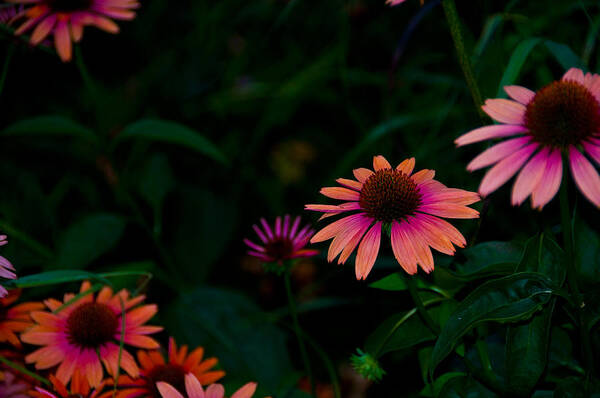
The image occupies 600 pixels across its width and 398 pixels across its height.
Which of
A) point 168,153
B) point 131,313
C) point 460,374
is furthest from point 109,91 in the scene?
point 460,374

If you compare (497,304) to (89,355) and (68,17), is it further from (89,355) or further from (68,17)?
(68,17)

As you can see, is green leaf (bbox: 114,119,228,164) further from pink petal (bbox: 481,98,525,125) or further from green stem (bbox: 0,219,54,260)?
pink petal (bbox: 481,98,525,125)

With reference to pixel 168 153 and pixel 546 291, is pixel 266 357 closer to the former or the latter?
pixel 546 291

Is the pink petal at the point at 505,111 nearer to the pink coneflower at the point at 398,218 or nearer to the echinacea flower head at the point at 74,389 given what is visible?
the pink coneflower at the point at 398,218

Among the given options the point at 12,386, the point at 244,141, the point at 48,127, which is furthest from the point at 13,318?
the point at 244,141

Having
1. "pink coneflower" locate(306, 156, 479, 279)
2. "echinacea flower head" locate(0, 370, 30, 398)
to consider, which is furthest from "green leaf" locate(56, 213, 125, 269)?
"pink coneflower" locate(306, 156, 479, 279)
